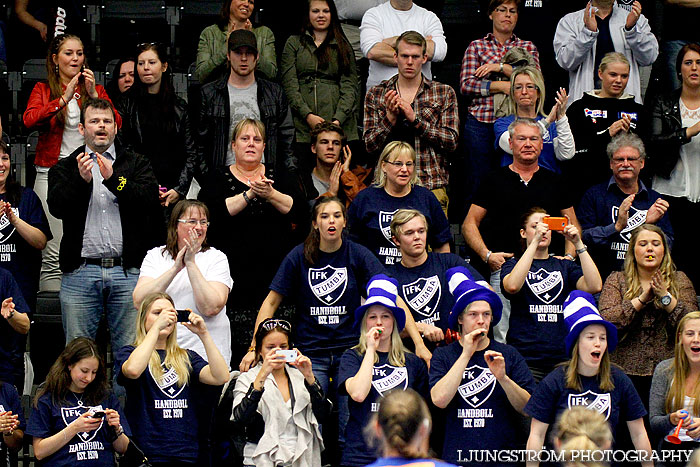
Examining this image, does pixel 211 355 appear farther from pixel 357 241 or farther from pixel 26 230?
pixel 26 230

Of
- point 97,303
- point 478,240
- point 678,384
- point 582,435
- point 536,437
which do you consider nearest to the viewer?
point 582,435

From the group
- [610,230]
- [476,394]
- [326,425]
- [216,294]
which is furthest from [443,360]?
[610,230]

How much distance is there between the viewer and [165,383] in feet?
23.7

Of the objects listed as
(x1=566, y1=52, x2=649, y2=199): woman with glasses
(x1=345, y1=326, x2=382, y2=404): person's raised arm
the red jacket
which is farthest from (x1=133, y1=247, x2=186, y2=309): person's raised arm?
(x1=566, y1=52, x2=649, y2=199): woman with glasses

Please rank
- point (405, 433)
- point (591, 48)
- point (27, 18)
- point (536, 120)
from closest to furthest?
point (405, 433) → point (536, 120) → point (591, 48) → point (27, 18)

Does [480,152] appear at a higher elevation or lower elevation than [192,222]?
higher

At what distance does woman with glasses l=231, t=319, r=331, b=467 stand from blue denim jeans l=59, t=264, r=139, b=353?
A: 1.32 metres

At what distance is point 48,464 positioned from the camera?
699 cm

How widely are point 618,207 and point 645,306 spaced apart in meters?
1.33

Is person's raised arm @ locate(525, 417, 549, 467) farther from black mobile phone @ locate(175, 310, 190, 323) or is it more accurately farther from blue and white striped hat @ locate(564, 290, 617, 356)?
black mobile phone @ locate(175, 310, 190, 323)

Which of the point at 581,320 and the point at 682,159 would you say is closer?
the point at 581,320

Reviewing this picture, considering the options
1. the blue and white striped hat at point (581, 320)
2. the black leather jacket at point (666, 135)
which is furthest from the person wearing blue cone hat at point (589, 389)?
the black leather jacket at point (666, 135)

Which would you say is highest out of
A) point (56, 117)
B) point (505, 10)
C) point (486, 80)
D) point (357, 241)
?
point (505, 10)

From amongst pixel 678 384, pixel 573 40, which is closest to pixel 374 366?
pixel 678 384
